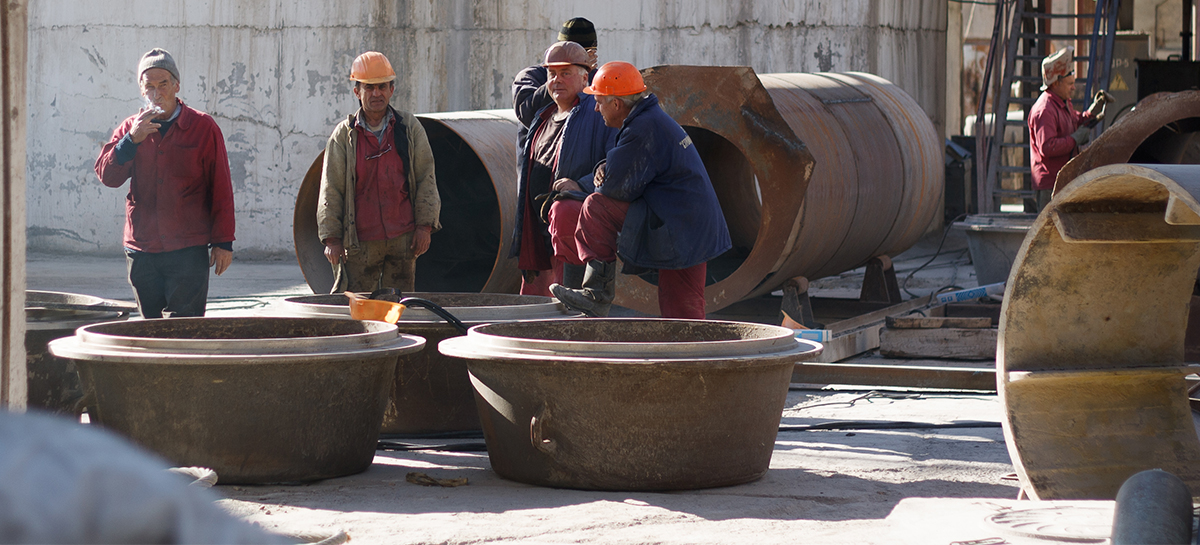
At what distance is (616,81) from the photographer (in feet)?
17.6

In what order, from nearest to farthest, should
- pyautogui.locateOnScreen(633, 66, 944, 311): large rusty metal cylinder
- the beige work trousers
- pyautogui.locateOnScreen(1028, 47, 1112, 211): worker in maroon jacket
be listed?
the beige work trousers → pyautogui.locateOnScreen(633, 66, 944, 311): large rusty metal cylinder → pyautogui.locateOnScreen(1028, 47, 1112, 211): worker in maroon jacket

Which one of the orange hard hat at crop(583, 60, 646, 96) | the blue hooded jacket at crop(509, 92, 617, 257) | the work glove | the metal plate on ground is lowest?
the metal plate on ground

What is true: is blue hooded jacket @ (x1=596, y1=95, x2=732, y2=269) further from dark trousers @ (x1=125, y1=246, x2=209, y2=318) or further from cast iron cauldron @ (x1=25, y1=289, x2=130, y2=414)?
cast iron cauldron @ (x1=25, y1=289, x2=130, y2=414)

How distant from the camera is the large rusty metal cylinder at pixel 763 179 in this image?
740 cm

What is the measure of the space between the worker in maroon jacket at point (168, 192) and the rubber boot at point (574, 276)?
5.01 feet

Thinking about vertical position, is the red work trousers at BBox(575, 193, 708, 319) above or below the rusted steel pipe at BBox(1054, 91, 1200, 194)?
below

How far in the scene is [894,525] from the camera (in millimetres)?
3721

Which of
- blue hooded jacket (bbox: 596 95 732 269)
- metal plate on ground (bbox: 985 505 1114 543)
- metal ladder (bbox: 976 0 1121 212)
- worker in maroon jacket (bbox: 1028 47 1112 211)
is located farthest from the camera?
metal ladder (bbox: 976 0 1121 212)

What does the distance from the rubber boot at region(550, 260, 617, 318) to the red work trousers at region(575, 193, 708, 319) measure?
47 mm

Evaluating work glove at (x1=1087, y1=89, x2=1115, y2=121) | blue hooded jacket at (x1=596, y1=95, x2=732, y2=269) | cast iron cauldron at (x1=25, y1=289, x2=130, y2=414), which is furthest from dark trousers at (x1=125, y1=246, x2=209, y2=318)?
work glove at (x1=1087, y1=89, x2=1115, y2=121)

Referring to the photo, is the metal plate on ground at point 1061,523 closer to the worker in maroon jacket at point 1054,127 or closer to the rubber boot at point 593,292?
the rubber boot at point 593,292

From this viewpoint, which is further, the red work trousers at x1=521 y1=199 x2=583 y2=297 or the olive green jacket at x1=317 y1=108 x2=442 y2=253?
the olive green jacket at x1=317 y1=108 x2=442 y2=253

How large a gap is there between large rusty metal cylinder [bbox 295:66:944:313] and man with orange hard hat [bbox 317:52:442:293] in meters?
1.41

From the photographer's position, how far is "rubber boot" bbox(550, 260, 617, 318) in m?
5.39
